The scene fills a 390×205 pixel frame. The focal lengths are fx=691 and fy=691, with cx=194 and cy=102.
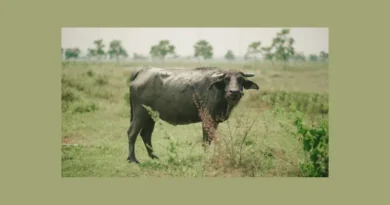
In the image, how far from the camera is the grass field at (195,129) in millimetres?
13742

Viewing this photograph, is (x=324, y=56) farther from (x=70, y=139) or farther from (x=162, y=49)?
(x=70, y=139)

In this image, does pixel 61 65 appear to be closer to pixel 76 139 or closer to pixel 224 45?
pixel 76 139

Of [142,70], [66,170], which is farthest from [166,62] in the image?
Answer: [66,170]

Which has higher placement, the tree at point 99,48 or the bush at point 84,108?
the tree at point 99,48

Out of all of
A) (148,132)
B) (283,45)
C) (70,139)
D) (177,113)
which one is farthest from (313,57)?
(70,139)

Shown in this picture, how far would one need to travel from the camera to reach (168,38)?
14164 millimetres

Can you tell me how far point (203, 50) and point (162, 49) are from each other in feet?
2.80

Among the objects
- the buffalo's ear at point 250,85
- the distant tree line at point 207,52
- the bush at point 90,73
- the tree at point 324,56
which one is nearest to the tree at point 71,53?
the distant tree line at point 207,52

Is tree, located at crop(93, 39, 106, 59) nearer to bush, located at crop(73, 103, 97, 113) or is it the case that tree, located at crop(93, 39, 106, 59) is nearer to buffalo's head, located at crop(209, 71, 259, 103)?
bush, located at crop(73, 103, 97, 113)

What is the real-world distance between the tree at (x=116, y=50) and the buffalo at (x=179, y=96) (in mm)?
465

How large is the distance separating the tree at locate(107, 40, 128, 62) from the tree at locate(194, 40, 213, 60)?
148 cm

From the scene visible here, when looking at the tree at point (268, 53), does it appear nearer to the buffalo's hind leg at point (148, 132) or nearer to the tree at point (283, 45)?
the tree at point (283, 45)

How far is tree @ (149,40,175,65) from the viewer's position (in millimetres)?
14242

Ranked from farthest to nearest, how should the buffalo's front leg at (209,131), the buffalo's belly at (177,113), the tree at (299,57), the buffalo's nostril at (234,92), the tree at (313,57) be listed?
the tree at (299,57)
the tree at (313,57)
the buffalo's belly at (177,113)
the buffalo's front leg at (209,131)
the buffalo's nostril at (234,92)
